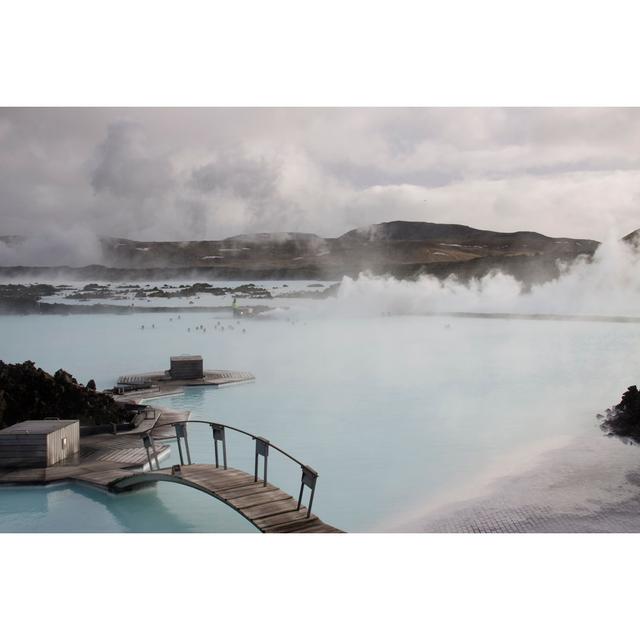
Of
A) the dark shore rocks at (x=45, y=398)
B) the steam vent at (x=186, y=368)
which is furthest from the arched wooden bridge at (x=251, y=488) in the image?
the steam vent at (x=186, y=368)

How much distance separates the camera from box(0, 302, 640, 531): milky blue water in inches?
244

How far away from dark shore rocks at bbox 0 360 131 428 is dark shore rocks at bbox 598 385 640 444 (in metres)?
5.43

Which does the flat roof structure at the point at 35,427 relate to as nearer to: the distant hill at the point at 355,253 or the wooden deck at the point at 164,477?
the wooden deck at the point at 164,477

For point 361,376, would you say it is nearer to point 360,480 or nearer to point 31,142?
point 360,480

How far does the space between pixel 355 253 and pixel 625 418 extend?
11.1ft

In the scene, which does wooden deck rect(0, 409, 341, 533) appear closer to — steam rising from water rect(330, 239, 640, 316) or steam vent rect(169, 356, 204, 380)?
steam vent rect(169, 356, 204, 380)

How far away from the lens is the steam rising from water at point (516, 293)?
7.78 metres

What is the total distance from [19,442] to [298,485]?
8.75 feet

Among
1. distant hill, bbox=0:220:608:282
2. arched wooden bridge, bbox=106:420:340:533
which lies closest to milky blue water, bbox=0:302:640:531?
arched wooden bridge, bbox=106:420:340:533

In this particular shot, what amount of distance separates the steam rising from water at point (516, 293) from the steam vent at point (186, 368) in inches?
81.6

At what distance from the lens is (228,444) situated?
7.61 m

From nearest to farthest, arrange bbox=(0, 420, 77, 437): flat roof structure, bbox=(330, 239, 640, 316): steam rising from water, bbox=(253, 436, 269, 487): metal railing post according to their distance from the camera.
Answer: bbox=(253, 436, 269, 487): metal railing post
bbox=(0, 420, 77, 437): flat roof structure
bbox=(330, 239, 640, 316): steam rising from water

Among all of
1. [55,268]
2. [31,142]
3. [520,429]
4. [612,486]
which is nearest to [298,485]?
[520,429]

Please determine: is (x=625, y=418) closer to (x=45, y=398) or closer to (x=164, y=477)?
(x=164, y=477)
